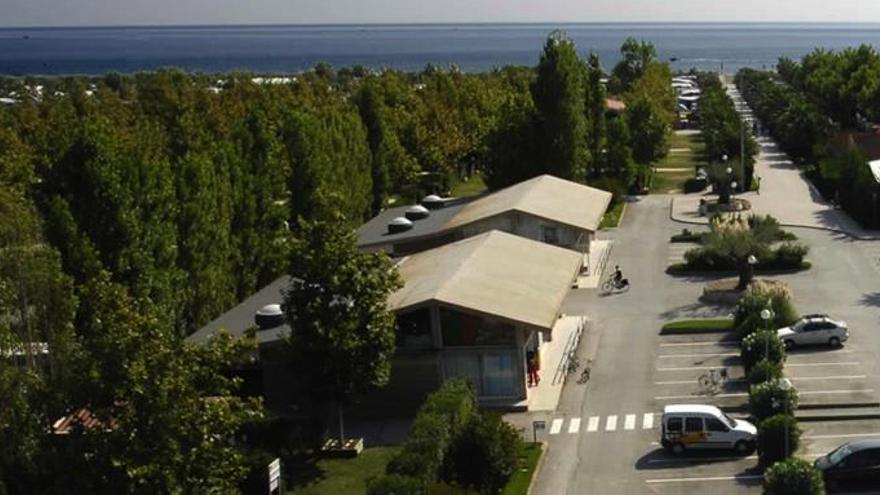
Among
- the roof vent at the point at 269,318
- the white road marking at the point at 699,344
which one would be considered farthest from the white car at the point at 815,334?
the roof vent at the point at 269,318

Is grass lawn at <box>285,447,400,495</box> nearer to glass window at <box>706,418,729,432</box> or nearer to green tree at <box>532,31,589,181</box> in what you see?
glass window at <box>706,418,729,432</box>

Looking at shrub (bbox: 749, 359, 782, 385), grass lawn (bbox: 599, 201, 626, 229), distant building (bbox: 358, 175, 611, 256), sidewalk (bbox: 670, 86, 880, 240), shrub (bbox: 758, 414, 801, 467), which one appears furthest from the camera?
grass lawn (bbox: 599, 201, 626, 229)

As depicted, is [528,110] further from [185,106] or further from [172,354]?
[172,354]

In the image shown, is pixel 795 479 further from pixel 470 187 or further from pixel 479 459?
pixel 470 187

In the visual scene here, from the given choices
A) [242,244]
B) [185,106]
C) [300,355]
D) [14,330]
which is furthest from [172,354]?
[185,106]

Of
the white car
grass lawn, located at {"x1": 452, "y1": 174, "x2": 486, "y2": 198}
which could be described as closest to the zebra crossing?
the white car

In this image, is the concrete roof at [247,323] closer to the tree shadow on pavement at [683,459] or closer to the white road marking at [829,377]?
the tree shadow on pavement at [683,459]

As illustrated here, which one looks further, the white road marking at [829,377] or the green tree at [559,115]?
the green tree at [559,115]
